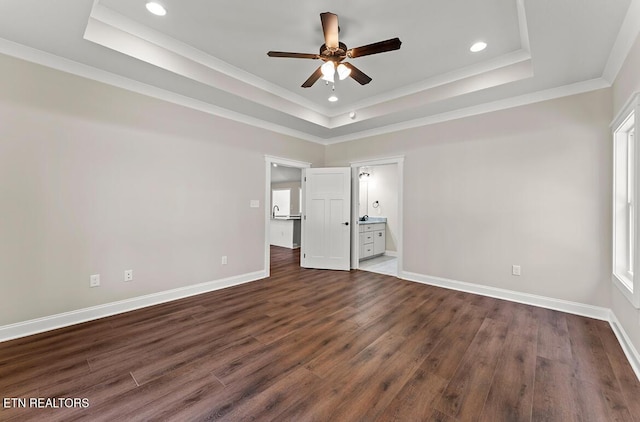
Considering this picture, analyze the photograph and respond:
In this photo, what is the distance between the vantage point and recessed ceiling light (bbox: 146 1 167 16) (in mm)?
2318

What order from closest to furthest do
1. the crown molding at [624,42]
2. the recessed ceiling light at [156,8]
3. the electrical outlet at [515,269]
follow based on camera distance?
the crown molding at [624,42], the recessed ceiling light at [156,8], the electrical outlet at [515,269]

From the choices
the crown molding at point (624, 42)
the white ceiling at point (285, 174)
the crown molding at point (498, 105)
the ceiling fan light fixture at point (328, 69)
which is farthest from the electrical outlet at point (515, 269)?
the white ceiling at point (285, 174)

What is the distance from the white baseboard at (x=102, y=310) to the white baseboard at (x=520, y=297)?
3.15m

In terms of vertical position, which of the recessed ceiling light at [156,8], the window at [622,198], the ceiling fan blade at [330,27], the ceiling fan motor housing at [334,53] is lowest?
the window at [622,198]

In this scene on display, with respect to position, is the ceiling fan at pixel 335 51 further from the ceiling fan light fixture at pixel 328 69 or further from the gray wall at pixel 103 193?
the gray wall at pixel 103 193

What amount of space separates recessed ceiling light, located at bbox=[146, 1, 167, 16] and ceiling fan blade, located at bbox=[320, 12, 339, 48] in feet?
4.86

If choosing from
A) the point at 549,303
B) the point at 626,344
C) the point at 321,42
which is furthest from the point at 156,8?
the point at 549,303

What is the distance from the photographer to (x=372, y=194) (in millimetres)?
7656

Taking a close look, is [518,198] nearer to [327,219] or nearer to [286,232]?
[327,219]

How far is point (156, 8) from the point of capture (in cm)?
237

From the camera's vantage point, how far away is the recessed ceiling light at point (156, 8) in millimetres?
2318

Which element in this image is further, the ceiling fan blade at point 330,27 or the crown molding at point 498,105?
the crown molding at point 498,105

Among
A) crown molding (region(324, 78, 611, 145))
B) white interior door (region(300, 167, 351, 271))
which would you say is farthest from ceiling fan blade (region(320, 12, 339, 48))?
white interior door (region(300, 167, 351, 271))

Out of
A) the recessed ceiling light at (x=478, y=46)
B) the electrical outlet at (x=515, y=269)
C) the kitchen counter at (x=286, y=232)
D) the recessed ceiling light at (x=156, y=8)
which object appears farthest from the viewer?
the kitchen counter at (x=286, y=232)
